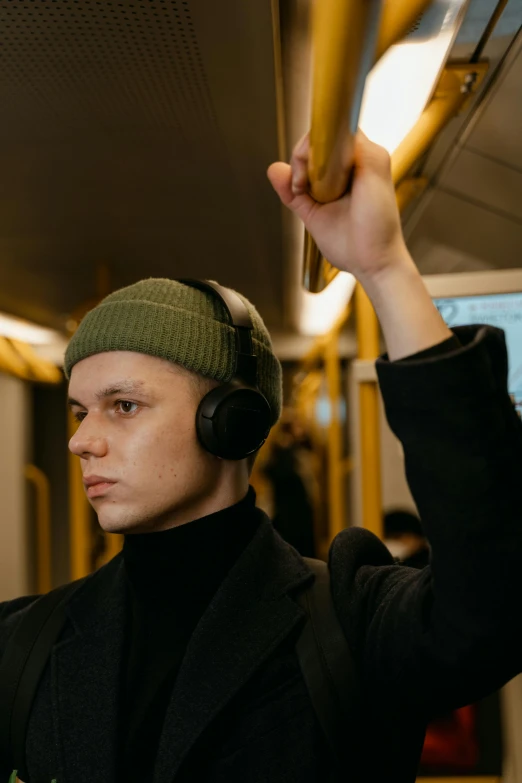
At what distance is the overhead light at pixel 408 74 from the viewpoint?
86cm

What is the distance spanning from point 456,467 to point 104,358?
698 mm

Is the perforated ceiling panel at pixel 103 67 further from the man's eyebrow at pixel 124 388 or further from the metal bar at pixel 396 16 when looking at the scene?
the metal bar at pixel 396 16

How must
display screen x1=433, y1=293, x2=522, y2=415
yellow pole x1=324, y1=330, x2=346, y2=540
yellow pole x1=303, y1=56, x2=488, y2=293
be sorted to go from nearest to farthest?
yellow pole x1=303, y1=56, x2=488, y2=293 < display screen x1=433, y1=293, x2=522, y2=415 < yellow pole x1=324, y1=330, x2=346, y2=540

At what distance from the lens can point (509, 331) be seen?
216cm

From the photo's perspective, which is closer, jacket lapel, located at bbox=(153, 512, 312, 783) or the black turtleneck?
jacket lapel, located at bbox=(153, 512, 312, 783)

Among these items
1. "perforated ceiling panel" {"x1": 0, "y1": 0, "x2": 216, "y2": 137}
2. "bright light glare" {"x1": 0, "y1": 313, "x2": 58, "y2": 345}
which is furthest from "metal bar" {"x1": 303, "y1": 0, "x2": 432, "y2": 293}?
"bright light glare" {"x1": 0, "y1": 313, "x2": 58, "y2": 345}

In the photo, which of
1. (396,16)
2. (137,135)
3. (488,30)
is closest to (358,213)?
(396,16)

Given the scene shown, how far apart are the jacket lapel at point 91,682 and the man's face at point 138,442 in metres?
0.20

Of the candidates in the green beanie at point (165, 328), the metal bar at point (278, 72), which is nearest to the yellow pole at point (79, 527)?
the metal bar at point (278, 72)

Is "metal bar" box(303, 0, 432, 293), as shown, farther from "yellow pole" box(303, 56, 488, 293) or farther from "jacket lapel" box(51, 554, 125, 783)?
"jacket lapel" box(51, 554, 125, 783)

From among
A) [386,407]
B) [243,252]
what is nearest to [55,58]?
[386,407]

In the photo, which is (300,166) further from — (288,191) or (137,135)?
(137,135)

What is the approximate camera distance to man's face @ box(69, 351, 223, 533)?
126cm

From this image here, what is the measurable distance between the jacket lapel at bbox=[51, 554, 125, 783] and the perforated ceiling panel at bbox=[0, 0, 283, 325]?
1.41 meters
